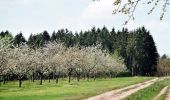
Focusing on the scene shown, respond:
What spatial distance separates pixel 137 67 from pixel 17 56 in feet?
297

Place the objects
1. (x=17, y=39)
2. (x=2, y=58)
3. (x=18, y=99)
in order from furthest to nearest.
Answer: (x=17, y=39)
(x=2, y=58)
(x=18, y=99)

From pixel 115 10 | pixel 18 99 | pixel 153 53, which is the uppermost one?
pixel 153 53

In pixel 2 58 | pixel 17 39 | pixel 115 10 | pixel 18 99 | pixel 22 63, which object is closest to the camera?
pixel 115 10

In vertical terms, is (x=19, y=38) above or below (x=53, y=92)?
above

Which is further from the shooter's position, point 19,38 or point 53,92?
point 19,38

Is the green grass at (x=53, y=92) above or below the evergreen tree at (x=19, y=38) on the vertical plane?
below

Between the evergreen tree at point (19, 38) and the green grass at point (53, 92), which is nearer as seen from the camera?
the green grass at point (53, 92)

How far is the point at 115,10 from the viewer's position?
10.6 meters

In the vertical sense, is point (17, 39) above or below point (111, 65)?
above

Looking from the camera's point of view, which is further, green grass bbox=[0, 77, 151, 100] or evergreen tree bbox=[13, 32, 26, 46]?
evergreen tree bbox=[13, 32, 26, 46]

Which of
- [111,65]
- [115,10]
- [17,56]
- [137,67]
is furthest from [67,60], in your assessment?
[115,10]

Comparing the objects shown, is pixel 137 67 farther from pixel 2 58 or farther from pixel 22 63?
pixel 2 58

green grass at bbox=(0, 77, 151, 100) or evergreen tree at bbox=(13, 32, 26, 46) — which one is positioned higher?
evergreen tree at bbox=(13, 32, 26, 46)

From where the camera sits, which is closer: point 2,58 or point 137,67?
point 2,58
